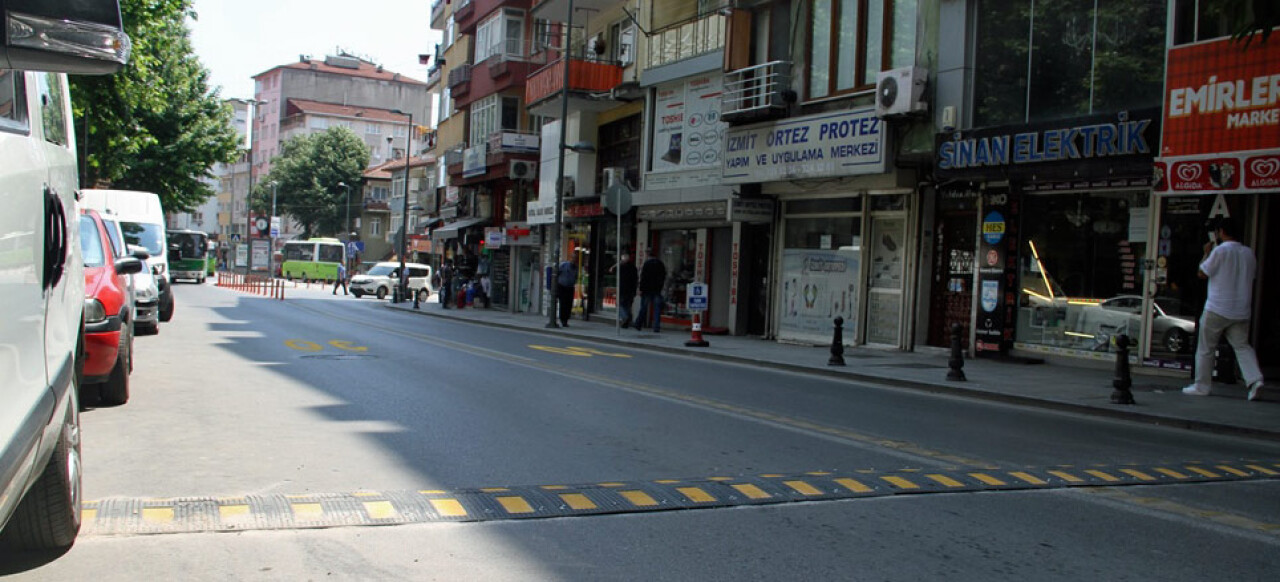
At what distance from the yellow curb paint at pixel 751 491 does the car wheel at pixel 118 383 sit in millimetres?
5772

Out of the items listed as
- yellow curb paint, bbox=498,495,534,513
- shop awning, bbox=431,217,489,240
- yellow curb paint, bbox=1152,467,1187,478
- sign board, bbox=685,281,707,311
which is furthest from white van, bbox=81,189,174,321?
yellow curb paint, bbox=1152,467,1187,478

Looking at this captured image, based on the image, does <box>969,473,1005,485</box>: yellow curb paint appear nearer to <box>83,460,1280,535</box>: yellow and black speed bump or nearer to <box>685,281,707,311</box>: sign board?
<box>83,460,1280,535</box>: yellow and black speed bump

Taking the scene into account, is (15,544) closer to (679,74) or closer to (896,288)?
(896,288)

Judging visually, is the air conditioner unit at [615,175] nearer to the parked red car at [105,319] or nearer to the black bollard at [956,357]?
the black bollard at [956,357]

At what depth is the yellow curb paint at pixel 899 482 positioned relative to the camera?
631 cm

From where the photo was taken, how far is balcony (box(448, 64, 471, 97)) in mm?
42250

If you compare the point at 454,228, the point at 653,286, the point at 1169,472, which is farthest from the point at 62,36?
the point at 454,228

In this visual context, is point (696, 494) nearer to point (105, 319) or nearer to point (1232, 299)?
point (105, 319)

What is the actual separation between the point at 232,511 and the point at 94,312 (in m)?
3.80

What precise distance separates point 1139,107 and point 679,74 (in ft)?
41.4

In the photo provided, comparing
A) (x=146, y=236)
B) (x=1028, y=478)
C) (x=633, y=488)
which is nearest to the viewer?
(x=633, y=488)

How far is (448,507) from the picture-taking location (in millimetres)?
5422

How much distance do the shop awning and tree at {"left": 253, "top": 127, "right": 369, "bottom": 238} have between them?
153 feet

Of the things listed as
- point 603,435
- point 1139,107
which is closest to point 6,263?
point 603,435
